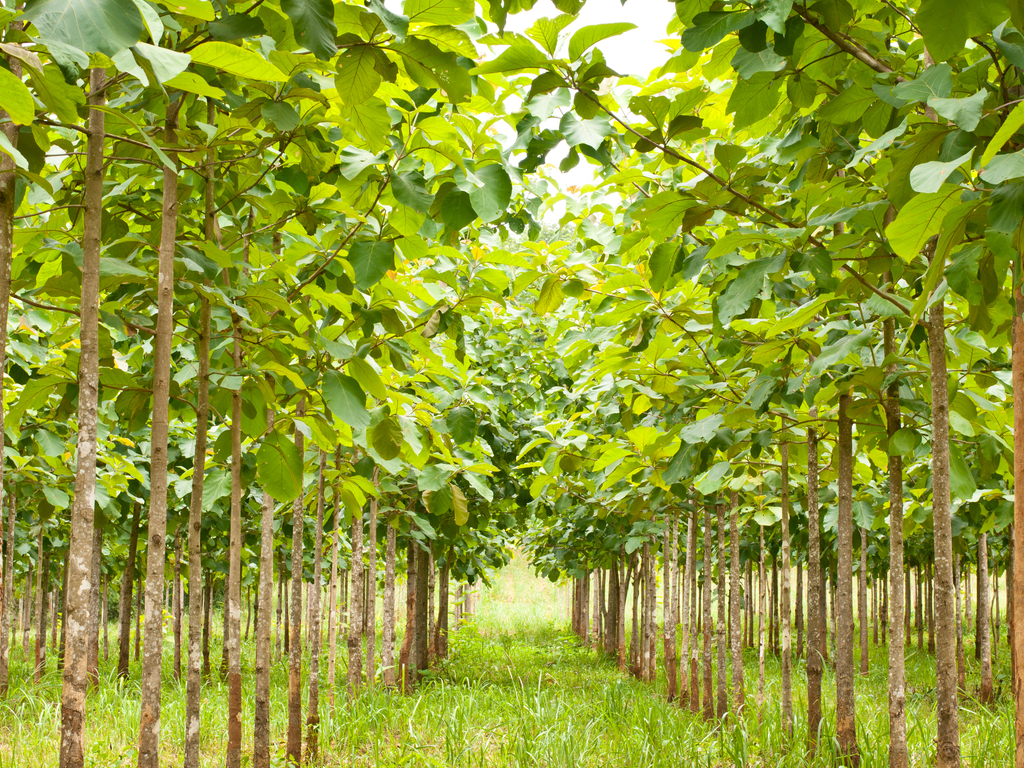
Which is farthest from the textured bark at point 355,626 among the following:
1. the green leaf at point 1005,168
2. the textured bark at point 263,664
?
the green leaf at point 1005,168

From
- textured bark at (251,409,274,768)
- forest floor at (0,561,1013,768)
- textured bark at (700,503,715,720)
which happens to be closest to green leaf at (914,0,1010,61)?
textured bark at (251,409,274,768)

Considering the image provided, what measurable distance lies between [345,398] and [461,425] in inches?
65.1

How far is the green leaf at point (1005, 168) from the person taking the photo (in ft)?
3.91

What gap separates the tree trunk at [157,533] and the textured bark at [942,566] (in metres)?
2.14

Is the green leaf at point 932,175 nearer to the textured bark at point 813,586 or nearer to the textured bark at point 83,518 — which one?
the textured bark at point 83,518

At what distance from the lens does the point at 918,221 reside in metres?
1.43

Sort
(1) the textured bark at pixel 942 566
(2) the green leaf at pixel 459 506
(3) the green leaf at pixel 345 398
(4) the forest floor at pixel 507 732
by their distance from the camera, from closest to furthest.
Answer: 1. (1) the textured bark at pixel 942 566
2. (3) the green leaf at pixel 345 398
3. (2) the green leaf at pixel 459 506
4. (4) the forest floor at pixel 507 732

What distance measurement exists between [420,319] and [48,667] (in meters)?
11.8

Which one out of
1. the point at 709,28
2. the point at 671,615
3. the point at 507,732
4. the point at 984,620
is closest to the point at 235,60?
the point at 709,28

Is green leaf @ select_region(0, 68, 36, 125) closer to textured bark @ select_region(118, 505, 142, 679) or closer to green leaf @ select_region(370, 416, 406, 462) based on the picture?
green leaf @ select_region(370, 416, 406, 462)

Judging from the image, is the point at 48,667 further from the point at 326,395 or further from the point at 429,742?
the point at 326,395

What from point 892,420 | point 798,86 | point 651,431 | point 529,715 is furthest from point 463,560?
point 798,86

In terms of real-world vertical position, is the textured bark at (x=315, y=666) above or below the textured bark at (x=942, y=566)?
below

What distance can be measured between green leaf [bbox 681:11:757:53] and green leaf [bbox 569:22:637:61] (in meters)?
0.15
